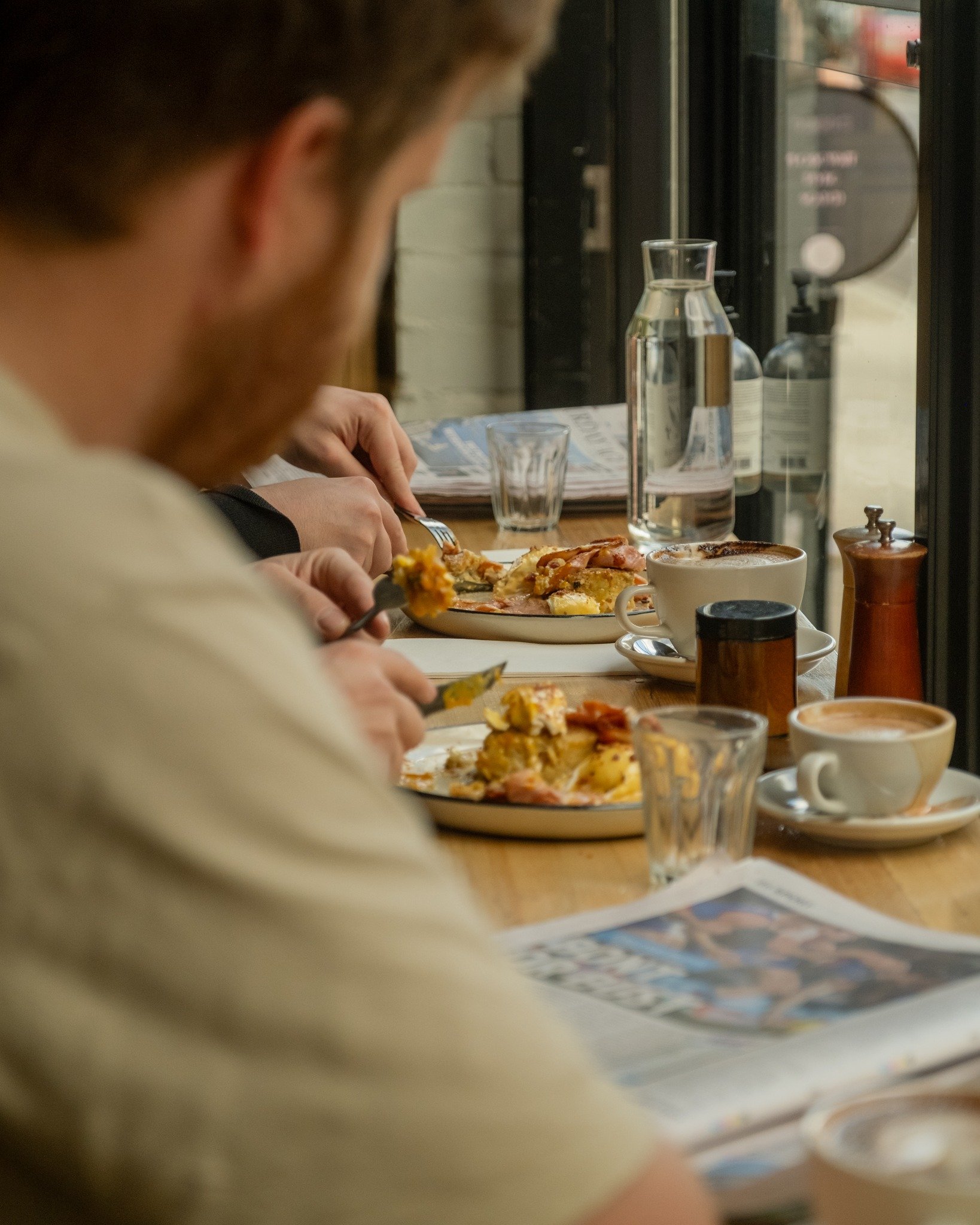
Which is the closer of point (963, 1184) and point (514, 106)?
point (963, 1184)

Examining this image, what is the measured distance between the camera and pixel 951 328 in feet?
4.51

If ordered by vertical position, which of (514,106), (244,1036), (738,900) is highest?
(514,106)

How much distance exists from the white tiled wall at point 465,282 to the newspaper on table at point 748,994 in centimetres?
247

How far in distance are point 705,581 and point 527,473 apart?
74 centimetres

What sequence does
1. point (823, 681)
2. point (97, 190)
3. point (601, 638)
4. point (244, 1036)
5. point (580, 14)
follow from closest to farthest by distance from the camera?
point (244, 1036), point (97, 190), point (823, 681), point (601, 638), point (580, 14)

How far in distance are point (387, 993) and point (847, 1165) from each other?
19 cm

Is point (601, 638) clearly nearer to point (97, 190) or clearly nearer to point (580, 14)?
point (97, 190)

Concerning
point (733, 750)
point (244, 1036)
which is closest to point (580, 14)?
point (733, 750)

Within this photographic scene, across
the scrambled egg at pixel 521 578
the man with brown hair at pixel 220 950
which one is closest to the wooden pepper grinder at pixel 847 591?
the scrambled egg at pixel 521 578

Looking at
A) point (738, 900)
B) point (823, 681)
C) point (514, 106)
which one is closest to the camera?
point (738, 900)

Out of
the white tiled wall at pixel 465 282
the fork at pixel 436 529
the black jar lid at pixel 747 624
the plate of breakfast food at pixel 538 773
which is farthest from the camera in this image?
the white tiled wall at pixel 465 282

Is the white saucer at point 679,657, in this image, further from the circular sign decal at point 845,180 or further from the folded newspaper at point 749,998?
the circular sign decal at point 845,180

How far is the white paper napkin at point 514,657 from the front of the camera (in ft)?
4.47

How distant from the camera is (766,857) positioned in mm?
942
